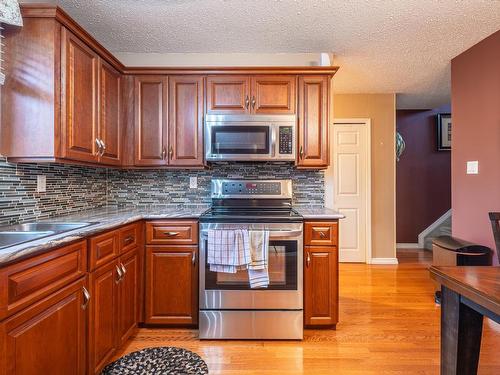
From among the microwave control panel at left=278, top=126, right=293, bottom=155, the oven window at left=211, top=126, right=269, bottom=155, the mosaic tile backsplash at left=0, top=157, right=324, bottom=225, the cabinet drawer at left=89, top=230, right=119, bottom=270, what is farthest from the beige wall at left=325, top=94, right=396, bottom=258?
the cabinet drawer at left=89, top=230, right=119, bottom=270

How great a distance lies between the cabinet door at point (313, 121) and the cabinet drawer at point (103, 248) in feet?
5.08

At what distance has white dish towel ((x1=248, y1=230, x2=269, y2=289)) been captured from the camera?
2043 mm

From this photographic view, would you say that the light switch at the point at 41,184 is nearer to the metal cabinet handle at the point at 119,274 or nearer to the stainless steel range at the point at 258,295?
the metal cabinet handle at the point at 119,274

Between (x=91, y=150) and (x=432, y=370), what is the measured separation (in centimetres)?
259

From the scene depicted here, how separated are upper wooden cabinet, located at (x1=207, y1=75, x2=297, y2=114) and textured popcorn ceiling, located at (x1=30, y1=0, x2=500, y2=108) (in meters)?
0.38

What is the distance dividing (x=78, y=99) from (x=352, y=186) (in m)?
3.50

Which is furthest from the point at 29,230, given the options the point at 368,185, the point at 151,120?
the point at 368,185

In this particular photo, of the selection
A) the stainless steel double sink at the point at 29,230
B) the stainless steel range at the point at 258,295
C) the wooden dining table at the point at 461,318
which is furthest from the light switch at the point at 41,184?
the wooden dining table at the point at 461,318

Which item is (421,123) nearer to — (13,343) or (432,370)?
(432,370)

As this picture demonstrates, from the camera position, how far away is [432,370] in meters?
1.79

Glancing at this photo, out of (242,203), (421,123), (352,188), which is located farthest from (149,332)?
(421,123)

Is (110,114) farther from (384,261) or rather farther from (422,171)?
(422,171)

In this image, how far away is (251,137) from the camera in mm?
2514

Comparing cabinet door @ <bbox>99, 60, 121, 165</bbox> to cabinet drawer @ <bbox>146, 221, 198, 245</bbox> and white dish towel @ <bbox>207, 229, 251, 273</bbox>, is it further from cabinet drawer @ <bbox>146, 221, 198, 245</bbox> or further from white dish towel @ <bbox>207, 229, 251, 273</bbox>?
white dish towel @ <bbox>207, 229, 251, 273</bbox>
